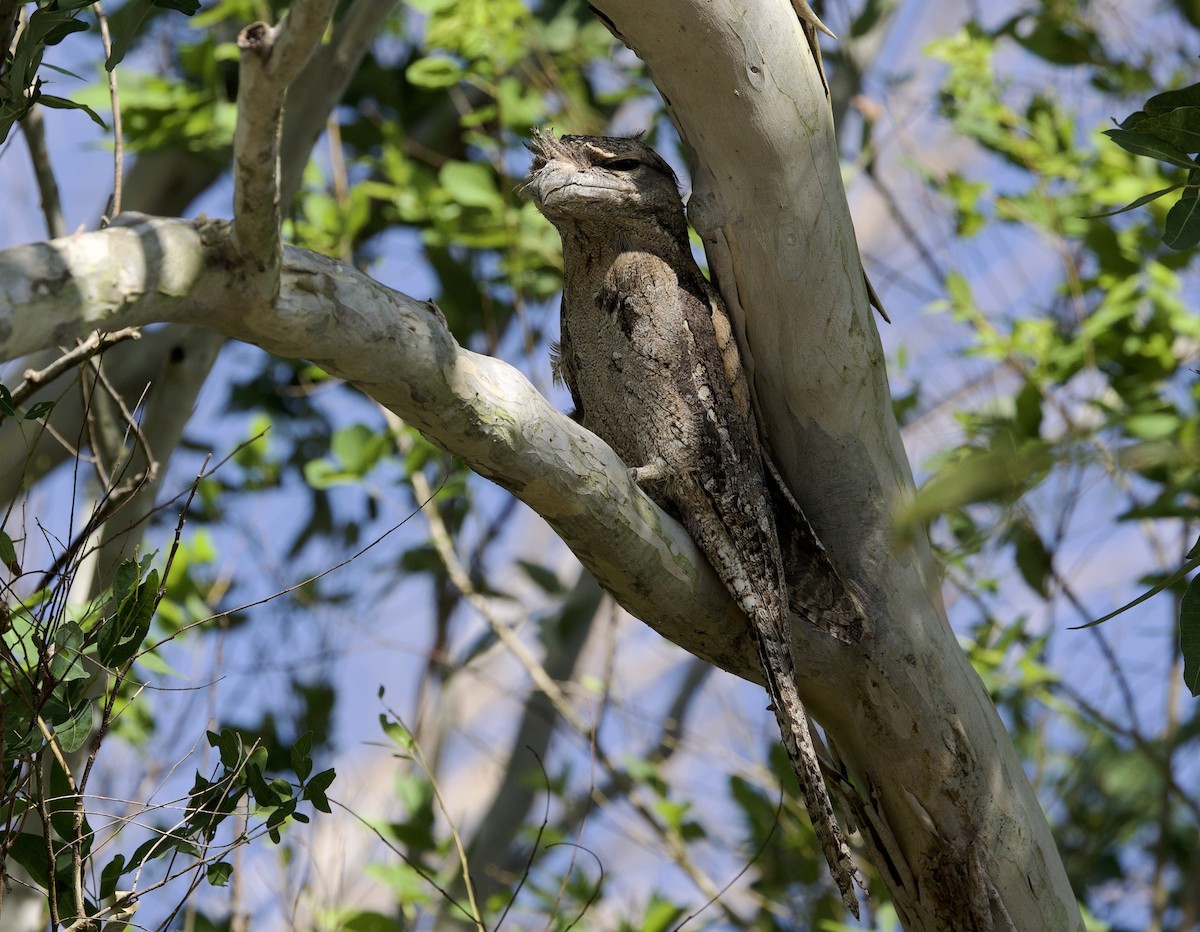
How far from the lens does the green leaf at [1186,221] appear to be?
61.4 inches

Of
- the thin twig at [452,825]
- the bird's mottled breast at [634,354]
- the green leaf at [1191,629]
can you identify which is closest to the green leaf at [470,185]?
the bird's mottled breast at [634,354]

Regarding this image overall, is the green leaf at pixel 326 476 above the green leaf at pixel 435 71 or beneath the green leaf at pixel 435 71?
beneath

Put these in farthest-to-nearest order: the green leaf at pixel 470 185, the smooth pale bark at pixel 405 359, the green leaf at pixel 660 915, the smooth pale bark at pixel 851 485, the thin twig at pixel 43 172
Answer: the green leaf at pixel 470 185 → the green leaf at pixel 660 915 → the thin twig at pixel 43 172 → the smooth pale bark at pixel 851 485 → the smooth pale bark at pixel 405 359

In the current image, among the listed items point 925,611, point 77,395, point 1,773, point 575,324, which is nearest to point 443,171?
point 77,395

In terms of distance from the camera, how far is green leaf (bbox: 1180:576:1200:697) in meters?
1.47

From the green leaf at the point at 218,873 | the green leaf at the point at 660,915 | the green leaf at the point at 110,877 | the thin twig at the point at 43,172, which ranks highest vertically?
the thin twig at the point at 43,172

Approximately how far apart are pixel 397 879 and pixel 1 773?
2014 mm

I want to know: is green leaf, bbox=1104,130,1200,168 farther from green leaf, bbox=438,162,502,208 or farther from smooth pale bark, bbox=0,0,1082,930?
green leaf, bbox=438,162,502,208

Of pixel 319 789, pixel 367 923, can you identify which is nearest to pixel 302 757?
pixel 319 789

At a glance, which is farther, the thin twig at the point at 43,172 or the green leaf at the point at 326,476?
the green leaf at the point at 326,476

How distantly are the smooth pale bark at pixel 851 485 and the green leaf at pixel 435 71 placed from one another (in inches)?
69.3

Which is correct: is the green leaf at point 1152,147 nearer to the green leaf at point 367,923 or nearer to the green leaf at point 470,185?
the green leaf at point 367,923

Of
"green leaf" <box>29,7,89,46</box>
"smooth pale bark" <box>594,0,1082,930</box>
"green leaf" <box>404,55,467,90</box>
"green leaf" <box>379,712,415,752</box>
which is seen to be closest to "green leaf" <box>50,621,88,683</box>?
"green leaf" <box>379,712,415,752</box>

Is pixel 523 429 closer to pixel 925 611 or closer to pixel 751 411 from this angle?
pixel 751 411
